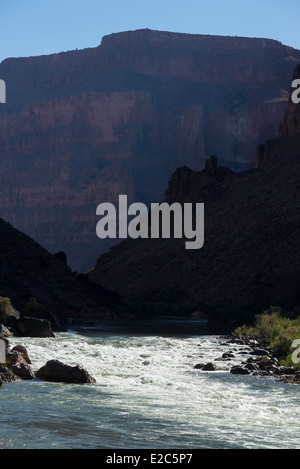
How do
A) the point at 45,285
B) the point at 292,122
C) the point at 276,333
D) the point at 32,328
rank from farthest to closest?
1. the point at 292,122
2. the point at 45,285
3. the point at 276,333
4. the point at 32,328

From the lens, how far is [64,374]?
90.0 ft

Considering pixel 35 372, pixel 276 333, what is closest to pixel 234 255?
pixel 276 333

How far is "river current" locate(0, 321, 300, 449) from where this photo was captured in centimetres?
1884

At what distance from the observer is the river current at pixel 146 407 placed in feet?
61.8

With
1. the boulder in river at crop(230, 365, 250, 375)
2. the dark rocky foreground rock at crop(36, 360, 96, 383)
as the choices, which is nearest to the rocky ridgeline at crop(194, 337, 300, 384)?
the boulder in river at crop(230, 365, 250, 375)

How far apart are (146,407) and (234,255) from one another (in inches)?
2369

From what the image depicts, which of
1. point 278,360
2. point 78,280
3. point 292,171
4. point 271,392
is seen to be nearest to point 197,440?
point 271,392

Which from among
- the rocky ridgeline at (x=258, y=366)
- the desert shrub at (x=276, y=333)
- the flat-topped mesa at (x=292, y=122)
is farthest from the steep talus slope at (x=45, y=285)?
the flat-topped mesa at (x=292, y=122)

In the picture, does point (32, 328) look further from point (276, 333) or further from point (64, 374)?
point (64, 374)

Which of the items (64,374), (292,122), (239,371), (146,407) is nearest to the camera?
(146,407)

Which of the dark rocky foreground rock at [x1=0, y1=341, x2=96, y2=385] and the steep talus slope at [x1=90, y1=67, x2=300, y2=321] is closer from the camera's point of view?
the dark rocky foreground rock at [x1=0, y1=341, x2=96, y2=385]

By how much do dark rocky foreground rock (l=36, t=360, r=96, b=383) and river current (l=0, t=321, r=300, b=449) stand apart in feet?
1.50

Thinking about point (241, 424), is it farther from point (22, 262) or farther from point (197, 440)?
point (22, 262)

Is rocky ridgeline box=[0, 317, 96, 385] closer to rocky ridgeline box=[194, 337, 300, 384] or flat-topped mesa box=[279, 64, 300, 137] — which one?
rocky ridgeline box=[194, 337, 300, 384]
